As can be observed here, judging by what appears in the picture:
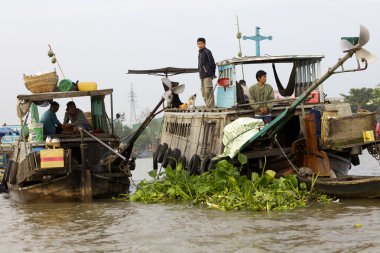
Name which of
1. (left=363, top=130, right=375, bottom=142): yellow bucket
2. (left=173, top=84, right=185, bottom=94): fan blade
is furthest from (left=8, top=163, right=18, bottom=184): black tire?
(left=363, top=130, right=375, bottom=142): yellow bucket

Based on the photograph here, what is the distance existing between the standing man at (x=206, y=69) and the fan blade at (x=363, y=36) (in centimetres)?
Answer: 501

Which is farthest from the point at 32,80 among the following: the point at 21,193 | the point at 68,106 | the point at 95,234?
the point at 95,234

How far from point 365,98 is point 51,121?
41232mm

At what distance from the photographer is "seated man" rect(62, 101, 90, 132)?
50.1ft

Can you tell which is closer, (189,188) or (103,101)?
(189,188)

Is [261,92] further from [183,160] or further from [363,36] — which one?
[363,36]

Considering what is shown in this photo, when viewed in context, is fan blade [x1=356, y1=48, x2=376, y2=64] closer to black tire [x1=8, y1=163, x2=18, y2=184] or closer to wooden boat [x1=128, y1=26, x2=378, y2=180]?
wooden boat [x1=128, y1=26, x2=378, y2=180]

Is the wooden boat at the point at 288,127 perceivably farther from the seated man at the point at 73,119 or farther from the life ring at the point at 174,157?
the seated man at the point at 73,119

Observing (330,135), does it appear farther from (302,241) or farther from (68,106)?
(68,106)

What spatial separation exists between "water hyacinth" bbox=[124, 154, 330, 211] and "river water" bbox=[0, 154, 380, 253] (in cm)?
25

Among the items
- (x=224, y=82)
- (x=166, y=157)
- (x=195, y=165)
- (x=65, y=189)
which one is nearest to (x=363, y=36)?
(x=224, y=82)

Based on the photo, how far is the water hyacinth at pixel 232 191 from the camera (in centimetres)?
1213

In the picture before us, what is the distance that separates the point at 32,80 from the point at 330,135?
5.85 metres

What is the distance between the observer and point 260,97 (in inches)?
576
